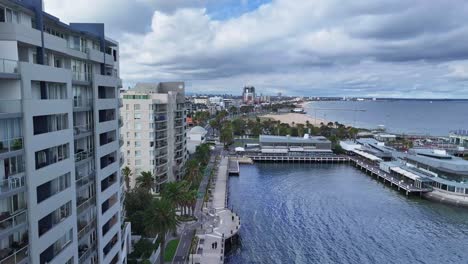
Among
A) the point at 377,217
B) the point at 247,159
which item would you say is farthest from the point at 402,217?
the point at 247,159

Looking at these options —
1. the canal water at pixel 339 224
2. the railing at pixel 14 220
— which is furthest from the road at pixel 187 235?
the railing at pixel 14 220

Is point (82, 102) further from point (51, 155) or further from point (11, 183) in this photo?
point (11, 183)

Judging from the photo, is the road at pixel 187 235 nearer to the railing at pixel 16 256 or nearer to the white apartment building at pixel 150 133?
the white apartment building at pixel 150 133

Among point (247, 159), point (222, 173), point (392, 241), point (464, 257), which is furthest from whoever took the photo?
point (247, 159)

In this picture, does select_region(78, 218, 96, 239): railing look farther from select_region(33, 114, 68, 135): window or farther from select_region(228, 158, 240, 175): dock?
select_region(228, 158, 240, 175): dock

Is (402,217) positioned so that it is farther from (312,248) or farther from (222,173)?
(222,173)

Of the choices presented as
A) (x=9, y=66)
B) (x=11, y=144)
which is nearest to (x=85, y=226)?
(x=11, y=144)
